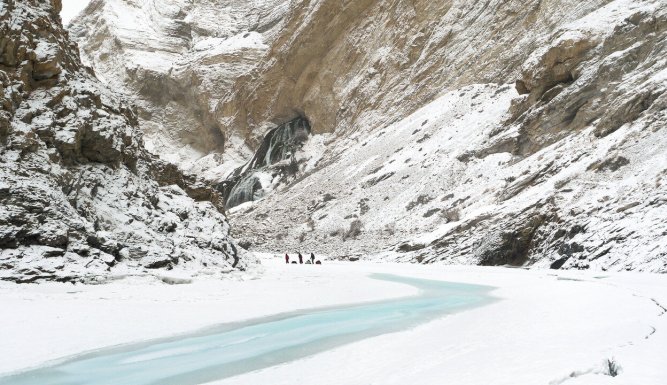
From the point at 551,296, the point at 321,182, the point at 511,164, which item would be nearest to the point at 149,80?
the point at 321,182

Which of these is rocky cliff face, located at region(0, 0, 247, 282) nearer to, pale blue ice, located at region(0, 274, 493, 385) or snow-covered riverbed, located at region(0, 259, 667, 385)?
snow-covered riverbed, located at region(0, 259, 667, 385)

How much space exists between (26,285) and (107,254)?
116 inches

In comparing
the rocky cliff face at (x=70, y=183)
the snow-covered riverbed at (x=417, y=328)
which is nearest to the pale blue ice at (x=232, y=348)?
the snow-covered riverbed at (x=417, y=328)

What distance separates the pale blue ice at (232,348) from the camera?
7.40 metres

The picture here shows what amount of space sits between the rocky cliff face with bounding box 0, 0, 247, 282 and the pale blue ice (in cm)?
619

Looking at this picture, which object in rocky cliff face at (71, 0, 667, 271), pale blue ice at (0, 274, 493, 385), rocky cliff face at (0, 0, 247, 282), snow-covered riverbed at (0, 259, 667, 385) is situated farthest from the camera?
rocky cliff face at (71, 0, 667, 271)

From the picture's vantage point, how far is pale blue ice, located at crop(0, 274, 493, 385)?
7401mm

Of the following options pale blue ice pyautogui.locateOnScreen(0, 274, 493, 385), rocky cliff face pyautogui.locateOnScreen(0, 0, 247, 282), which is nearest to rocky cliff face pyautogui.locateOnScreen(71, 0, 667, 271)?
pale blue ice pyautogui.locateOnScreen(0, 274, 493, 385)

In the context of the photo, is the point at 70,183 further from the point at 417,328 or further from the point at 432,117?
the point at 432,117

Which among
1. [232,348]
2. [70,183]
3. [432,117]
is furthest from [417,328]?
[432,117]

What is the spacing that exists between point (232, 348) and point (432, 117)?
45183mm

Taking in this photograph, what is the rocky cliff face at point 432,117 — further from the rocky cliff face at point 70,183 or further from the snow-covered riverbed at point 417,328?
the rocky cliff face at point 70,183

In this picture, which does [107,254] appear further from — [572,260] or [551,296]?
[572,260]

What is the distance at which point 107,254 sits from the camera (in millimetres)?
16078
